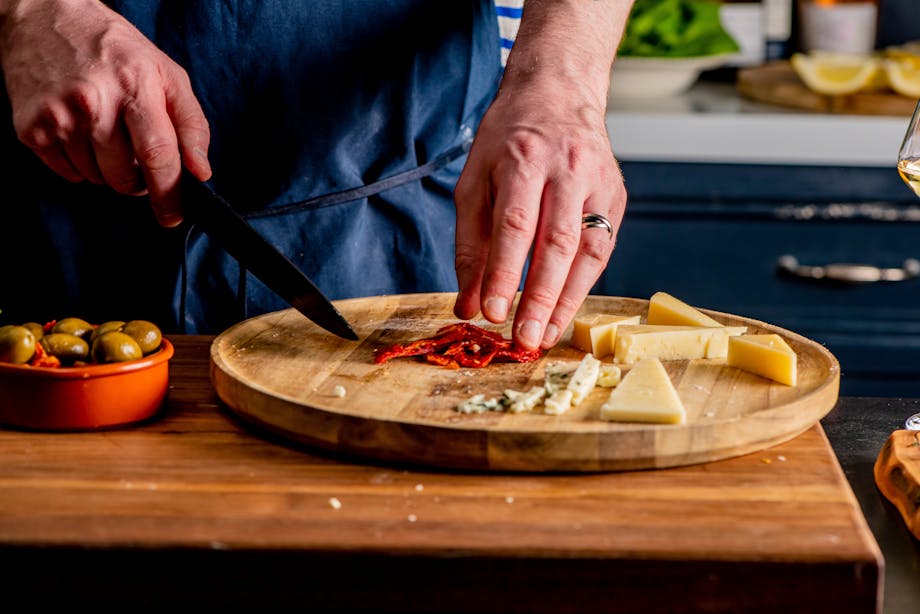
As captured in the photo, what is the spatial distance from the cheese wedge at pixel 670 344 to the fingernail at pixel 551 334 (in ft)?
0.22

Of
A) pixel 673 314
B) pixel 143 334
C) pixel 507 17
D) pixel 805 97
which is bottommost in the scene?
pixel 805 97

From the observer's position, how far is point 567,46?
1.28m

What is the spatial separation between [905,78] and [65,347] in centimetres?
204

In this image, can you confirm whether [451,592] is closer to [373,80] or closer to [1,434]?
[1,434]

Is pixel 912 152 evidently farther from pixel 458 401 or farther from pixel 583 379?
pixel 458 401

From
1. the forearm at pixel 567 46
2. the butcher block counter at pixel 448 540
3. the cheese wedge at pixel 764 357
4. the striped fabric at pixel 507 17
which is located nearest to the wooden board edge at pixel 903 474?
the butcher block counter at pixel 448 540

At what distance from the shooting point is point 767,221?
2.45 metres

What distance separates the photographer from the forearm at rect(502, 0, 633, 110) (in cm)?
125

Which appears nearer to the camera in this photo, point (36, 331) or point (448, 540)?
point (448, 540)

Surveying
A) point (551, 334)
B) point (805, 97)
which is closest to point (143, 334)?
point (551, 334)

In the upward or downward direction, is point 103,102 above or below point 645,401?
above

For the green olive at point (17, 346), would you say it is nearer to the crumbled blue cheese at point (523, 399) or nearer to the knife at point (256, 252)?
the knife at point (256, 252)

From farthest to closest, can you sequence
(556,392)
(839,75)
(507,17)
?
(839,75)
(507,17)
(556,392)

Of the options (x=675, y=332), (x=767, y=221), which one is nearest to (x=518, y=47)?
(x=675, y=332)
